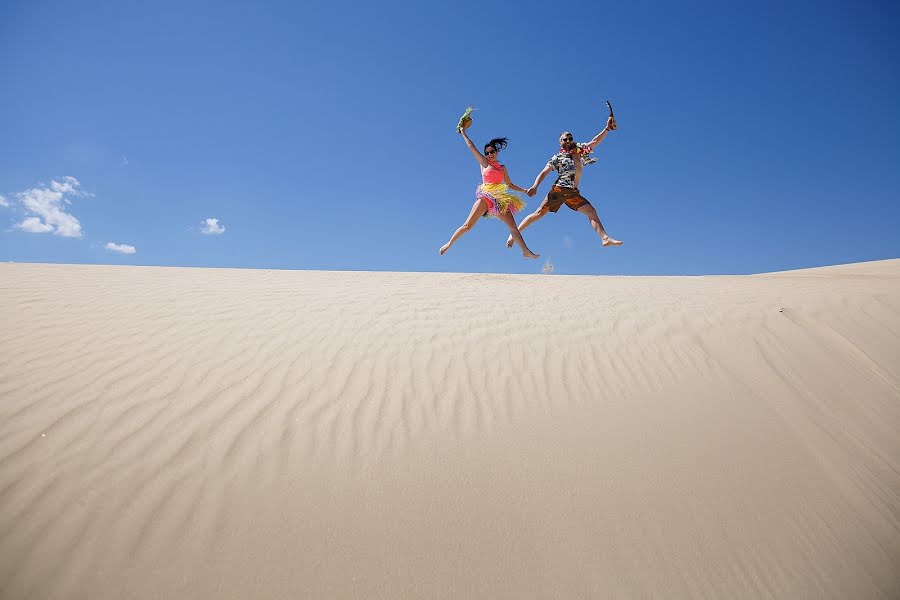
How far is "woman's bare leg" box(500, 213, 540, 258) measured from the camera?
6.88 m

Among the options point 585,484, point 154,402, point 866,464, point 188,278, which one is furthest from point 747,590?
point 188,278

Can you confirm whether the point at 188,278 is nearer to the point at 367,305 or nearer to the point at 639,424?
the point at 367,305

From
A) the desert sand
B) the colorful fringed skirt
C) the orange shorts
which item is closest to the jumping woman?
the colorful fringed skirt

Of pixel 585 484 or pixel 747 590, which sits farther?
pixel 585 484

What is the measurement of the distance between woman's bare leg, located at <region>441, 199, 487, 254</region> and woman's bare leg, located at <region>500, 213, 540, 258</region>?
1.28ft

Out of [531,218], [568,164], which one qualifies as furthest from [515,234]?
[568,164]

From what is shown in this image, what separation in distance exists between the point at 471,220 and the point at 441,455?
495cm

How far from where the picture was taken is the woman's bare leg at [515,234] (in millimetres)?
6879

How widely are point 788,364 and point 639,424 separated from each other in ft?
6.94

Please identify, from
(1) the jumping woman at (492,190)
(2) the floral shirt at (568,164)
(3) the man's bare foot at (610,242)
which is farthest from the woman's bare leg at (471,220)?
(3) the man's bare foot at (610,242)

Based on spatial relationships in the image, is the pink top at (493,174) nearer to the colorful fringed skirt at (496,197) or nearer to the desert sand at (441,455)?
the colorful fringed skirt at (496,197)

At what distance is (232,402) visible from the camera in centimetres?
292

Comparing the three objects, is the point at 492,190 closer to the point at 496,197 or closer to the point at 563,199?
the point at 496,197

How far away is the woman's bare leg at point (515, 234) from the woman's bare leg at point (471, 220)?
1.28ft
